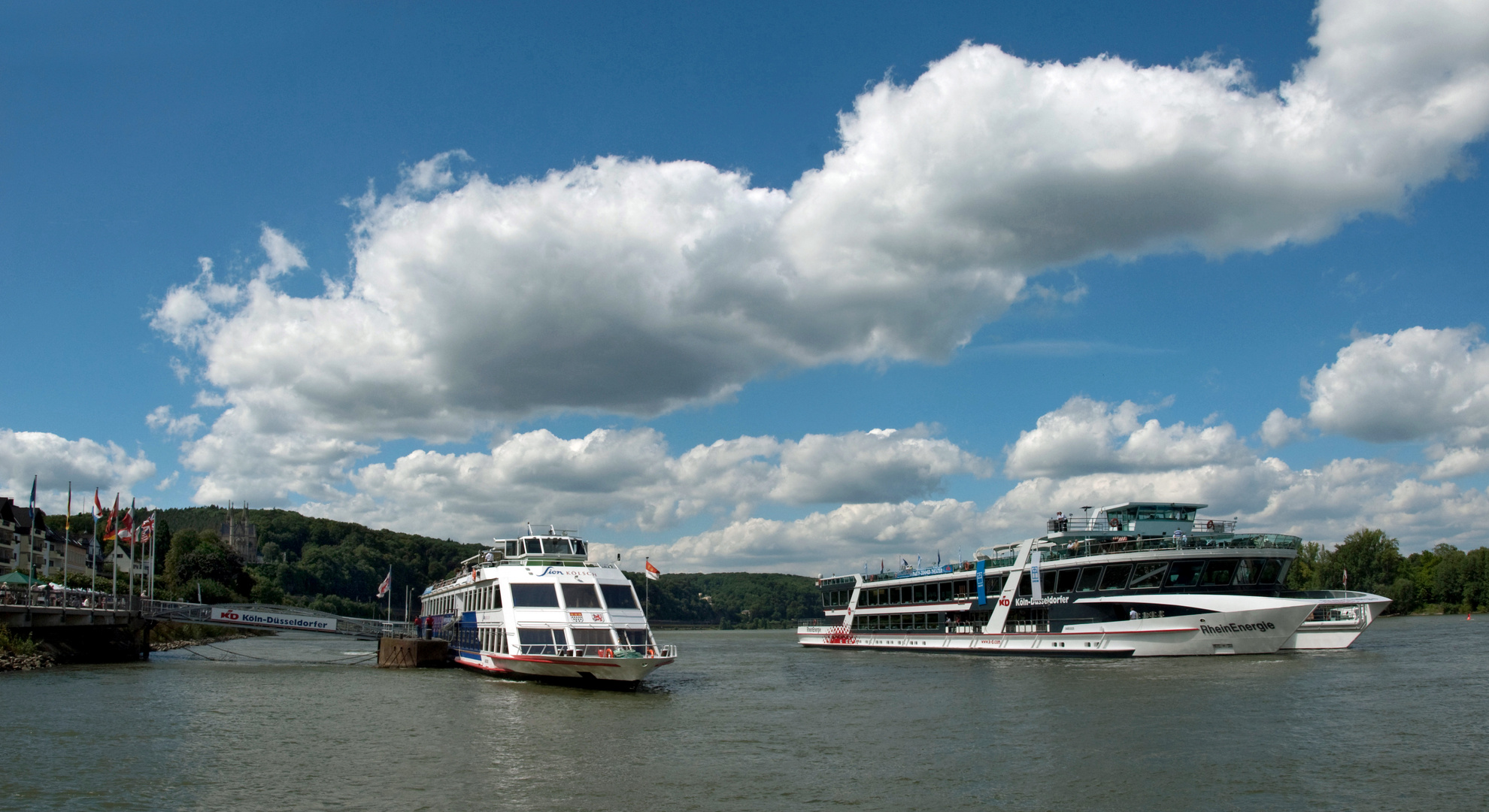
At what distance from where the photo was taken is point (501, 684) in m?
48.8

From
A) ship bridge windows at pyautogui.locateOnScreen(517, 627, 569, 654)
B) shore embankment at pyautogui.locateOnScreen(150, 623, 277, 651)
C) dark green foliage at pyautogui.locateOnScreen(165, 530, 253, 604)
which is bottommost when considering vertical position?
shore embankment at pyautogui.locateOnScreen(150, 623, 277, 651)

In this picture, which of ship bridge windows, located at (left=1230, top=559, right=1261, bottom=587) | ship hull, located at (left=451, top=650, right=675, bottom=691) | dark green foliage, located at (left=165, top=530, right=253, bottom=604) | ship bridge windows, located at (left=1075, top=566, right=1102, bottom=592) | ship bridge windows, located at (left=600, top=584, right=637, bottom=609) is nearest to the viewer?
ship hull, located at (left=451, top=650, right=675, bottom=691)

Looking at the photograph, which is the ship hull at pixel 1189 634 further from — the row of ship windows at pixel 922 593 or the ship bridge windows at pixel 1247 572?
the row of ship windows at pixel 922 593

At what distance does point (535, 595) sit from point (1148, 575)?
38382 mm

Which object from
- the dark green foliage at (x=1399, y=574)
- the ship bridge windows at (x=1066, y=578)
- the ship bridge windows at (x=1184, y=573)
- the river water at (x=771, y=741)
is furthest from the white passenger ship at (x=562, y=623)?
the dark green foliage at (x=1399, y=574)

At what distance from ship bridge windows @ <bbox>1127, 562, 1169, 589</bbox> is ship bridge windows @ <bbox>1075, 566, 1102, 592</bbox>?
2.32 meters

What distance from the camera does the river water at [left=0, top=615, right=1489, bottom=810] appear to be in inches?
894

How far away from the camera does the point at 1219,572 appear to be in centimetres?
6206

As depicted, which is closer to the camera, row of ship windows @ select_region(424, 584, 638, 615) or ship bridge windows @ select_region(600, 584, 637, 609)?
row of ship windows @ select_region(424, 584, 638, 615)

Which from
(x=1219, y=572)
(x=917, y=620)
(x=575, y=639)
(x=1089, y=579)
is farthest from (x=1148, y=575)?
(x=575, y=639)

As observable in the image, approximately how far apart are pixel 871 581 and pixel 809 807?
6949 centimetres

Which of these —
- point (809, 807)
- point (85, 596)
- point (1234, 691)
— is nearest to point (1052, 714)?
point (1234, 691)

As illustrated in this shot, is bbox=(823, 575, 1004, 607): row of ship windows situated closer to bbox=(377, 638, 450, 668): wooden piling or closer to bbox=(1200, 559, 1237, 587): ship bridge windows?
bbox=(1200, 559, 1237, 587): ship bridge windows

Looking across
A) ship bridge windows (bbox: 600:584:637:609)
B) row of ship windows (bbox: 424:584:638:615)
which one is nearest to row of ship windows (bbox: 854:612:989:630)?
row of ship windows (bbox: 424:584:638:615)
